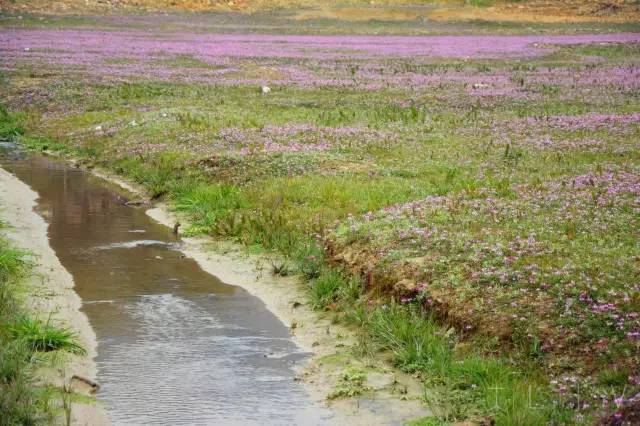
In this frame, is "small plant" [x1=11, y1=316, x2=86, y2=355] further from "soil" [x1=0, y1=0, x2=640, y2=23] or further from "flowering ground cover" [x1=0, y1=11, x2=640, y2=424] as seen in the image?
"soil" [x1=0, y1=0, x2=640, y2=23]

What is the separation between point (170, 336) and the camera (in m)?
11.5

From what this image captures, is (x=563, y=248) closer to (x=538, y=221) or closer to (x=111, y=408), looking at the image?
(x=538, y=221)

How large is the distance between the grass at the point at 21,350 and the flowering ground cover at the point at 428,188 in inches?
151

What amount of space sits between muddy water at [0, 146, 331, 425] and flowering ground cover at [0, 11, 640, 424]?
4.06 feet

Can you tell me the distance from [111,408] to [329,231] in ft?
21.9

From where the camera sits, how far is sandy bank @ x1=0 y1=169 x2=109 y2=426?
9.90 meters

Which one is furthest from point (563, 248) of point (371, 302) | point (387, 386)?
point (387, 386)

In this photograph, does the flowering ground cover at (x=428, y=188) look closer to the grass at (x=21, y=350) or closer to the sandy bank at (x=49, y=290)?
the sandy bank at (x=49, y=290)

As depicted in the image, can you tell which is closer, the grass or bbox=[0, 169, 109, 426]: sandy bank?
the grass

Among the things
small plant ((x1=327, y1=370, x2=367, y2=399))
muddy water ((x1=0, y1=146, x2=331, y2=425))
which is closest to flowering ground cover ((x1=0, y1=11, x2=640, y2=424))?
small plant ((x1=327, y1=370, x2=367, y2=399))

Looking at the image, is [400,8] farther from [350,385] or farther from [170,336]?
[350,385]

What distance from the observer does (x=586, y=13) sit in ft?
312

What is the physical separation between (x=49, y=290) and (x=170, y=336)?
283cm

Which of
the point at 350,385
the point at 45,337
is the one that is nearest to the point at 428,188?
the point at 350,385
